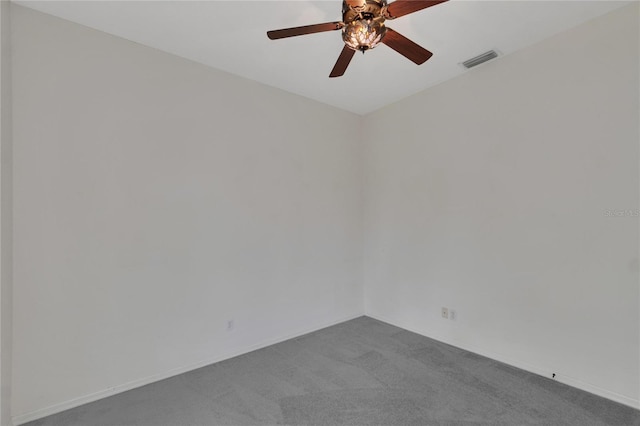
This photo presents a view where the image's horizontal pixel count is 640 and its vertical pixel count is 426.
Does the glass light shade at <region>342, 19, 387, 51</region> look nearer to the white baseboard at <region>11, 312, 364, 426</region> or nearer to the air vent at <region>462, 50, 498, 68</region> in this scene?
the air vent at <region>462, 50, 498, 68</region>

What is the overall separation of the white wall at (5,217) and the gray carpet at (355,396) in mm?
423

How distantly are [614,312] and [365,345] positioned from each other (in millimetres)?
2051

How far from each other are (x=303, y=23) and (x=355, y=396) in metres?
2.85

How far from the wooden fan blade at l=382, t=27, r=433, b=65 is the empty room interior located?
0.01 meters

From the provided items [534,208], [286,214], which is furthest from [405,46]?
[286,214]

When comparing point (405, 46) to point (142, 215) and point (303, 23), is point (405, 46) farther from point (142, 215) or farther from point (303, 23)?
point (142, 215)

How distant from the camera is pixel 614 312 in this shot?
219cm

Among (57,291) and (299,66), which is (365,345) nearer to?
(57,291)

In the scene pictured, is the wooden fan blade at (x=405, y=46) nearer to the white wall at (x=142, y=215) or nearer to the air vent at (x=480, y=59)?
the air vent at (x=480, y=59)

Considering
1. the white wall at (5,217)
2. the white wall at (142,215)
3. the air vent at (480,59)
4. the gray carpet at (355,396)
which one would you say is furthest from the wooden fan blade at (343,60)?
the gray carpet at (355,396)

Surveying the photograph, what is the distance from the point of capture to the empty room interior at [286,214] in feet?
6.75

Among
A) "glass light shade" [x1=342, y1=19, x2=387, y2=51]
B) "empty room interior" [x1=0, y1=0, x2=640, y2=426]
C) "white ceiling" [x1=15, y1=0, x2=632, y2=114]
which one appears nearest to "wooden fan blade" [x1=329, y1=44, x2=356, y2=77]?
"empty room interior" [x1=0, y1=0, x2=640, y2=426]

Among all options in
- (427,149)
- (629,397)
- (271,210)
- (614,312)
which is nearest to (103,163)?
(271,210)

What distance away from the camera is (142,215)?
8.13ft
